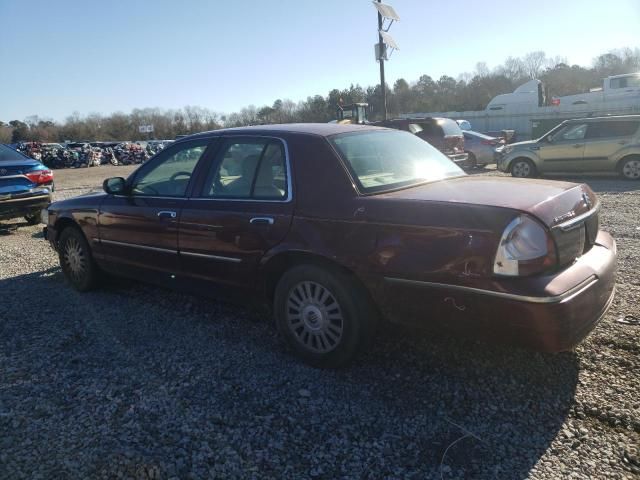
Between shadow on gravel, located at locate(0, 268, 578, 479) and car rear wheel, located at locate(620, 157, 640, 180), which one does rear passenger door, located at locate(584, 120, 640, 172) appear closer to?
car rear wheel, located at locate(620, 157, 640, 180)

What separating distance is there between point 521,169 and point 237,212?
1165 cm

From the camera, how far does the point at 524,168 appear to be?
13.5 m

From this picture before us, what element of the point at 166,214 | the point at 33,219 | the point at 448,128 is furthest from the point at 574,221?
the point at 448,128

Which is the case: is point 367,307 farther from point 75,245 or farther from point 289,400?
point 75,245

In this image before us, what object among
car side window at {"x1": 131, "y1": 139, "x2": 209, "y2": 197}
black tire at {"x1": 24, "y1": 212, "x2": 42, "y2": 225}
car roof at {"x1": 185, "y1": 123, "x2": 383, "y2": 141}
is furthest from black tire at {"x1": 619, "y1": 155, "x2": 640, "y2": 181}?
black tire at {"x1": 24, "y1": 212, "x2": 42, "y2": 225}

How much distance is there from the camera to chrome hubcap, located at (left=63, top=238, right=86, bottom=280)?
5273mm

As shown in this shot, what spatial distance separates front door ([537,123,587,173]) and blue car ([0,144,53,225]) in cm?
1146

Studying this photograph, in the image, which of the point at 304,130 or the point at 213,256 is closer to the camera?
the point at 304,130

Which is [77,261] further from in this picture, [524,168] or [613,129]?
[613,129]

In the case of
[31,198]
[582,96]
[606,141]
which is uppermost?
[582,96]

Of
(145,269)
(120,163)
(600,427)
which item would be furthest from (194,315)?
(120,163)

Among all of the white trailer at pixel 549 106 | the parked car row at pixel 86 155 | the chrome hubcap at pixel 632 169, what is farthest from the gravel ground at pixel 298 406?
the parked car row at pixel 86 155

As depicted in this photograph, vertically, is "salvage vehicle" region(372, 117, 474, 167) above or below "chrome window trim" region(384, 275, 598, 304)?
above

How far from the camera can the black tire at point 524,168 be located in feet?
43.7
